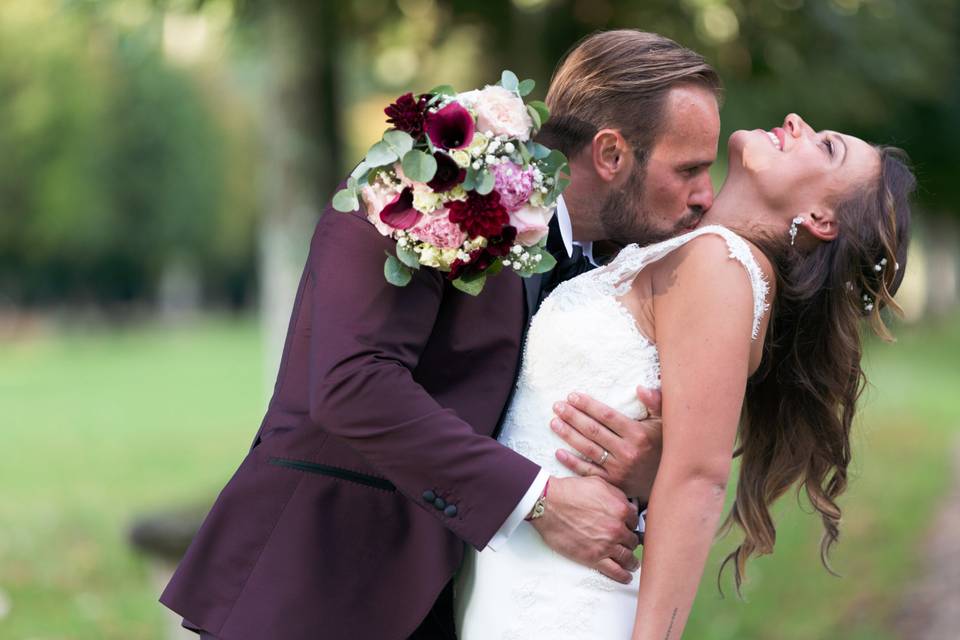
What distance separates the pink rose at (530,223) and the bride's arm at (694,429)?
0.35 meters

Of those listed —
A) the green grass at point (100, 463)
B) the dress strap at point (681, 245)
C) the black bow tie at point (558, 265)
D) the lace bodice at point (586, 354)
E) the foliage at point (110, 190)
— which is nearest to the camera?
the dress strap at point (681, 245)

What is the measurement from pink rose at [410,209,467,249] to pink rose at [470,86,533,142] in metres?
0.21

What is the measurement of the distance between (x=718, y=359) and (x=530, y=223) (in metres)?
0.50

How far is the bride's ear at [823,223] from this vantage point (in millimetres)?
2965

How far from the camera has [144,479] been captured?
43.9 ft

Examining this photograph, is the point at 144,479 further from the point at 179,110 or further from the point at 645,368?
the point at 179,110

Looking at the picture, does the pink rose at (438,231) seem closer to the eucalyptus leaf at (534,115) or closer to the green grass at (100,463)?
the eucalyptus leaf at (534,115)

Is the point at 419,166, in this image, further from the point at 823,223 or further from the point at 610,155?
the point at 823,223

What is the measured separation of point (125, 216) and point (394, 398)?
4331 centimetres

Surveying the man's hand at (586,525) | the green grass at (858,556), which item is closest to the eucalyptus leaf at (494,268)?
the man's hand at (586,525)

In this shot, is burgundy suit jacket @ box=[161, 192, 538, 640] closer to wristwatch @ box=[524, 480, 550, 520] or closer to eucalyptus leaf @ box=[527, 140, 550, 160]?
wristwatch @ box=[524, 480, 550, 520]

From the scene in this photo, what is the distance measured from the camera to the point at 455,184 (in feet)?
8.39

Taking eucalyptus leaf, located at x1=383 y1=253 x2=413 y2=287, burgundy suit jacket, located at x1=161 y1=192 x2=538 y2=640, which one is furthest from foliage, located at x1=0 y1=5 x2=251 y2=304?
eucalyptus leaf, located at x1=383 y1=253 x2=413 y2=287

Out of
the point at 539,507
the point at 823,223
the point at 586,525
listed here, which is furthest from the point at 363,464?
the point at 823,223
